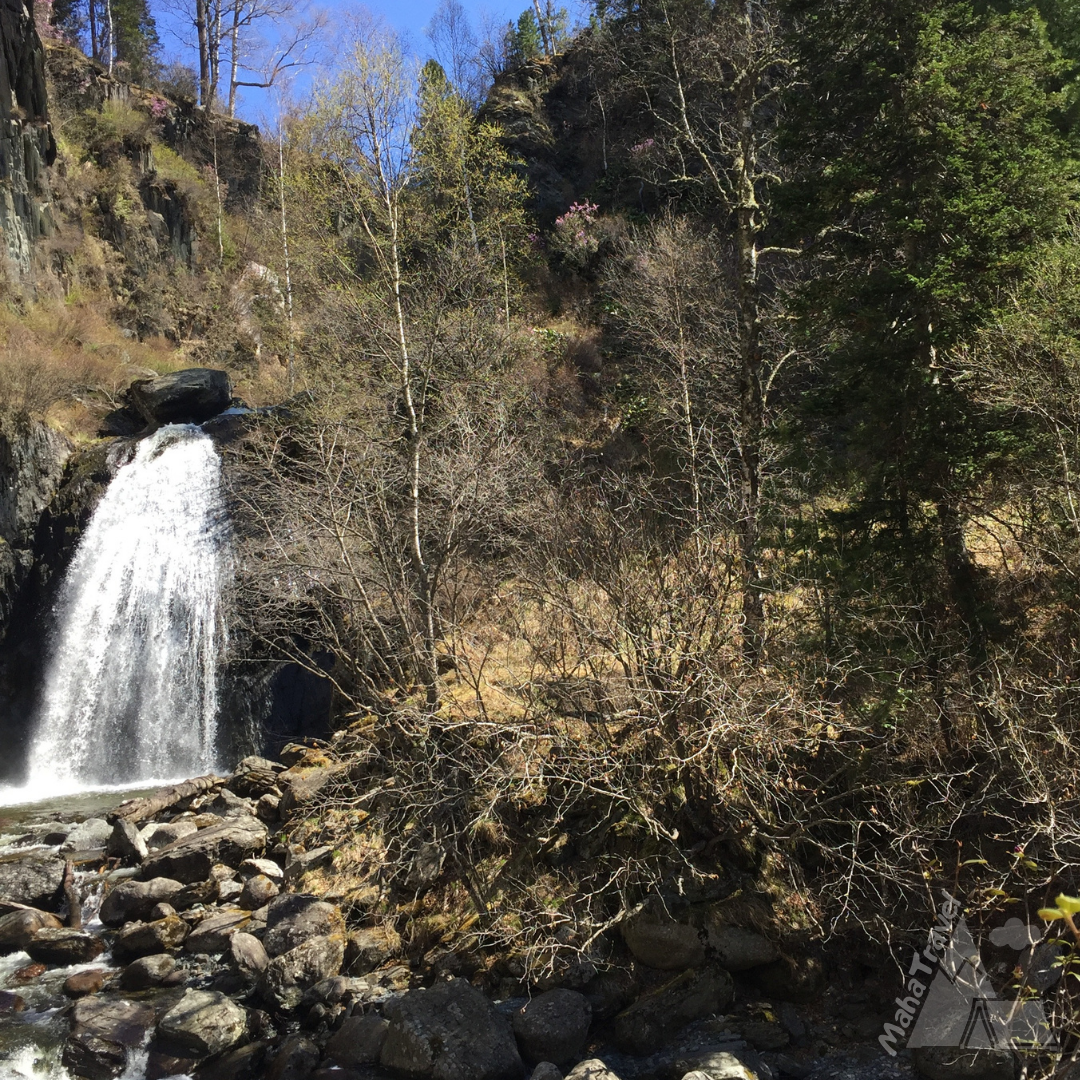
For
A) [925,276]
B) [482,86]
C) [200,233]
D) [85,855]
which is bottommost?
[85,855]

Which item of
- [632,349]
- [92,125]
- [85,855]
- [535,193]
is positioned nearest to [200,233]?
[92,125]

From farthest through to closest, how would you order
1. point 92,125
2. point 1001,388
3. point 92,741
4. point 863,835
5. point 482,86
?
point 482,86 → point 92,125 → point 92,741 → point 863,835 → point 1001,388

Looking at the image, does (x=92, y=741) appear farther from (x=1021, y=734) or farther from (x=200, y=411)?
(x=1021, y=734)

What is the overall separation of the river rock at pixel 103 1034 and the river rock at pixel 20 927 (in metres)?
1.56

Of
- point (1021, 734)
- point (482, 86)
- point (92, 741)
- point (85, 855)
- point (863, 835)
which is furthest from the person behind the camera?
point (482, 86)

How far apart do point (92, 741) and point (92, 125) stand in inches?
903

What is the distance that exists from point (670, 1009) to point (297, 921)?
3411 mm

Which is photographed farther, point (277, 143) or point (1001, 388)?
point (277, 143)

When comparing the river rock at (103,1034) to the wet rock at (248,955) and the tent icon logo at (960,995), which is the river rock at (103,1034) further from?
the tent icon logo at (960,995)

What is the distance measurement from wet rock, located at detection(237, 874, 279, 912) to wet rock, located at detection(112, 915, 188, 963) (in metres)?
0.66

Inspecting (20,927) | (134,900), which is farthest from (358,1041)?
(20,927)

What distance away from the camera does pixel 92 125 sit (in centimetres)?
2870

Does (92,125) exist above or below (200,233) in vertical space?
above

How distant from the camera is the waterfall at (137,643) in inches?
579
